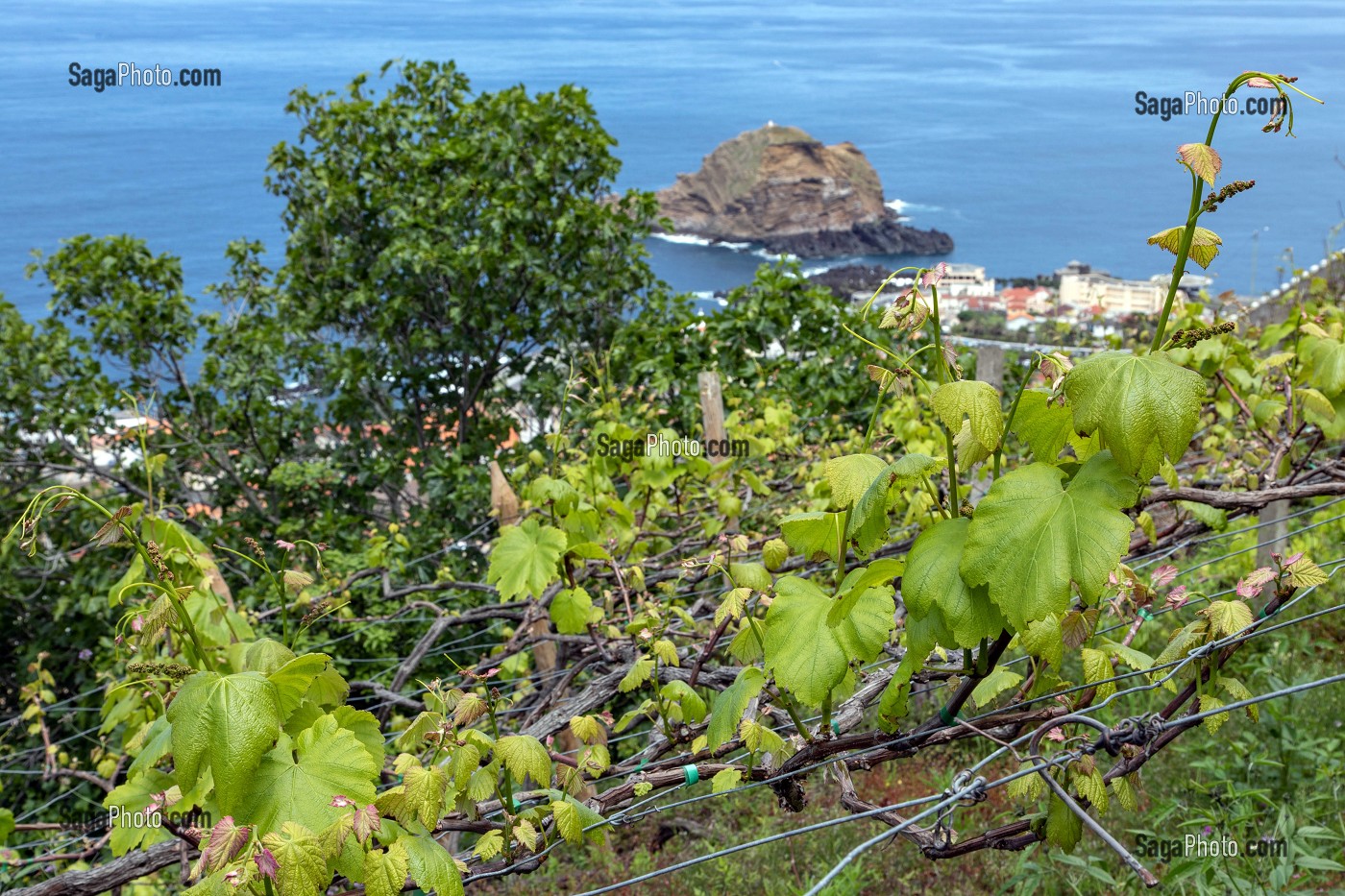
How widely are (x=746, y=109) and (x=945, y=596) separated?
3693cm

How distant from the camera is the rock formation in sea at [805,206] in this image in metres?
18.7

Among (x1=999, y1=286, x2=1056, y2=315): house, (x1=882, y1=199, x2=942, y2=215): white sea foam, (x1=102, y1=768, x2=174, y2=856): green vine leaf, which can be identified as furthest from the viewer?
(x1=882, y1=199, x2=942, y2=215): white sea foam

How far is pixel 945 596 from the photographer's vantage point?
144 centimetres

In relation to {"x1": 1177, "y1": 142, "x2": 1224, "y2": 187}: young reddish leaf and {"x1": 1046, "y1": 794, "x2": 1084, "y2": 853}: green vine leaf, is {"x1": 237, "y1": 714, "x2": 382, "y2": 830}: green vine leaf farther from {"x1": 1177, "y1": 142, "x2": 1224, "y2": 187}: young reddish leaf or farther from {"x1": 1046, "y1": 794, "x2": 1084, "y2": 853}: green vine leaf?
{"x1": 1177, "y1": 142, "x2": 1224, "y2": 187}: young reddish leaf

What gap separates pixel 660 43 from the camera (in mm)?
55594

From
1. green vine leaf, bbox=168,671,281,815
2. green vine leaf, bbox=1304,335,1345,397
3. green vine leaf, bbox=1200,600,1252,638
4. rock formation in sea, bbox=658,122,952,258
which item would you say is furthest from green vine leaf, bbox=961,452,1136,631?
rock formation in sea, bbox=658,122,952,258

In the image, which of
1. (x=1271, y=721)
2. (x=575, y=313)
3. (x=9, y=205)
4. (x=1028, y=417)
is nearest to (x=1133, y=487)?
(x=1028, y=417)

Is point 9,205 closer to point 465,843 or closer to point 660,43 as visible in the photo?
point 465,843

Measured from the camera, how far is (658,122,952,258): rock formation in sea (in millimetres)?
18672

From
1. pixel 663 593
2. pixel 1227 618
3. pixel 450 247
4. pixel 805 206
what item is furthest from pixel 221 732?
pixel 805 206

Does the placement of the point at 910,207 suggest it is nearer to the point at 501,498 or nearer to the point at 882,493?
the point at 501,498

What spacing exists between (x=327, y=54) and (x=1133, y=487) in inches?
1684

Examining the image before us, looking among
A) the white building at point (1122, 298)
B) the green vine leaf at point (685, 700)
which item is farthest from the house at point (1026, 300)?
the green vine leaf at point (685, 700)

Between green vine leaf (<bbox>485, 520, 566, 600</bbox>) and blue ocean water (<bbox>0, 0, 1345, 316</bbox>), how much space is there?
5782mm
